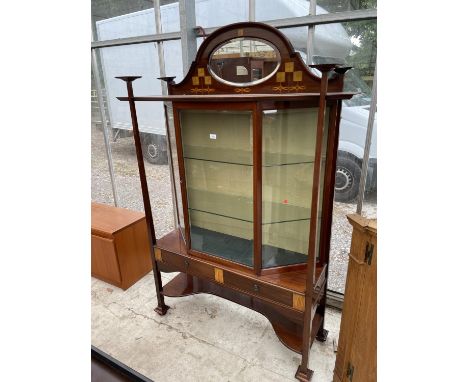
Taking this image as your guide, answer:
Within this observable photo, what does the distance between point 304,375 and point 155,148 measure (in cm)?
192

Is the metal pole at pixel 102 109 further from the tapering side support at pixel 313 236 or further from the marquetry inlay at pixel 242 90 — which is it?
the tapering side support at pixel 313 236

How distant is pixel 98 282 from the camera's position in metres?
2.42

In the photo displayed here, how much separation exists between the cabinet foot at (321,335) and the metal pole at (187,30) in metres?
1.88

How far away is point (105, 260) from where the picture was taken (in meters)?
2.30

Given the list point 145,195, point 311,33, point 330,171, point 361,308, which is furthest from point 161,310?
point 311,33

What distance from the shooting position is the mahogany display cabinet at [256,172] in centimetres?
126

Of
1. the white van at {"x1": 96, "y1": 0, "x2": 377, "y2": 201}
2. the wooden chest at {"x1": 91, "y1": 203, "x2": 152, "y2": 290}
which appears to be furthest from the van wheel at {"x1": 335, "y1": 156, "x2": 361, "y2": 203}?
the wooden chest at {"x1": 91, "y1": 203, "x2": 152, "y2": 290}

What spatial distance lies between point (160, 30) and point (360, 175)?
1627 mm

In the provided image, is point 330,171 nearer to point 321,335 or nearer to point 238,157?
point 238,157

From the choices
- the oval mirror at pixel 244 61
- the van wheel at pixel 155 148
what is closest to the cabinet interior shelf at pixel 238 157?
the oval mirror at pixel 244 61

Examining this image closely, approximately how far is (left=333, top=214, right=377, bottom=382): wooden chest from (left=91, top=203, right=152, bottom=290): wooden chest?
1.62 m

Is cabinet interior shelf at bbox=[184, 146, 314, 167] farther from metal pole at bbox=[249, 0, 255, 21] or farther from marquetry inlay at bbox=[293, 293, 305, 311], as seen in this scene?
metal pole at bbox=[249, 0, 255, 21]
